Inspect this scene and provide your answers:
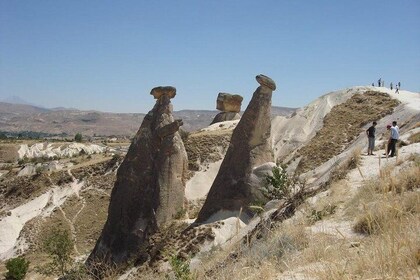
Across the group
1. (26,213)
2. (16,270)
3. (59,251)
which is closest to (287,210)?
(59,251)

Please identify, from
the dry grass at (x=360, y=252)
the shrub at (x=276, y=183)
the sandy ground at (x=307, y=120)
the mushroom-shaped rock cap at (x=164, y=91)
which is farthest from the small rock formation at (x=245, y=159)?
the sandy ground at (x=307, y=120)

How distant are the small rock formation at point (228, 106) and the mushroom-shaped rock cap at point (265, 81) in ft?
59.6

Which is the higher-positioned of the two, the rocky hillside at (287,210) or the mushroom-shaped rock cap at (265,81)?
the mushroom-shaped rock cap at (265,81)

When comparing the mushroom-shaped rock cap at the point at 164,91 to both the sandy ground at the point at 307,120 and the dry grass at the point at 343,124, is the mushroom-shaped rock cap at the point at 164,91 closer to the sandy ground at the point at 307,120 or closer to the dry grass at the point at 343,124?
the dry grass at the point at 343,124

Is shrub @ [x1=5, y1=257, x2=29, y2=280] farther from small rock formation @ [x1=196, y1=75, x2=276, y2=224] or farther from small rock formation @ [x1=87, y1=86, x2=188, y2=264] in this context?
small rock formation @ [x1=196, y1=75, x2=276, y2=224]

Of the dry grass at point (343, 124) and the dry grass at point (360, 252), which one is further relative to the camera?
the dry grass at point (343, 124)

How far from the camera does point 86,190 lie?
29.4m

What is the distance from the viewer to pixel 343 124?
81.6 ft

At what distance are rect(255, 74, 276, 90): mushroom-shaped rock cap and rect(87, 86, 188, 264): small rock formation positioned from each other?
3.17m

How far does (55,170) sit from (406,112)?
2634 centimetres

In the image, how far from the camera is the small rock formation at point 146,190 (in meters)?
13.4

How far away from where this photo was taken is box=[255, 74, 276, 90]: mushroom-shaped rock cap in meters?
14.6

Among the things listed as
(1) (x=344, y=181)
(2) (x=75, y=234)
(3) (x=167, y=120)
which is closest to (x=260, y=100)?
(3) (x=167, y=120)

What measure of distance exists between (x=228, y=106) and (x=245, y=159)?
66.6ft
